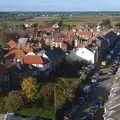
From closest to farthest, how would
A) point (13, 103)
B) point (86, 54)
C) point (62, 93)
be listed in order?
1. point (13, 103)
2. point (62, 93)
3. point (86, 54)

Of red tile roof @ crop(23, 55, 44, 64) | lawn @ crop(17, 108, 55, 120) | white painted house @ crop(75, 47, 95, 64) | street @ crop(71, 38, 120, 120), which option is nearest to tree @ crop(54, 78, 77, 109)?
lawn @ crop(17, 108, 55, 120)

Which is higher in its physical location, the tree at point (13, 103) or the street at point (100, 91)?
the tree at point (13, 103)

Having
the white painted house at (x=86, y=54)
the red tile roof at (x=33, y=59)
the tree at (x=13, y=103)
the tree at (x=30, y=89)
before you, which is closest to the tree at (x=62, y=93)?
the tree at (x=30, y=89)

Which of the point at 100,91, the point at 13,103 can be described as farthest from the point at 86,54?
the point at 13,103

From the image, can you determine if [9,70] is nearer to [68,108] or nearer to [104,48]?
[68,108]

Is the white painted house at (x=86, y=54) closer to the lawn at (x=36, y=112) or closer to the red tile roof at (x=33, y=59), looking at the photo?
the red tile roof at (x=33, y=59)

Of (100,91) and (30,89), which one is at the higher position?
(30,89)

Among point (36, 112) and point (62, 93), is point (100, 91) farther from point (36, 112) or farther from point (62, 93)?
point (36, 112)

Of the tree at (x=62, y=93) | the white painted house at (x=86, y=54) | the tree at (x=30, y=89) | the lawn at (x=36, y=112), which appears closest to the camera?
the lawn at (x=36, y=112)

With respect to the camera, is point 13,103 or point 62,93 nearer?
point 13,103
